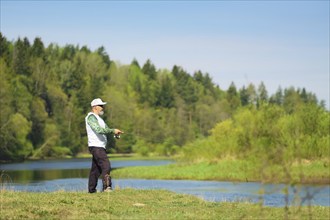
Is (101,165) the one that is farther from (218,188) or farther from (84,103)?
(84,103)

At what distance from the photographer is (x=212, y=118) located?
14062 cm

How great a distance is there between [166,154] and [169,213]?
83.5 metres

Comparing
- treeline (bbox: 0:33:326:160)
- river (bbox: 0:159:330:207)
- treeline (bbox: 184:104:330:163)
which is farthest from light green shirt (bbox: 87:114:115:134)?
treeline (bbox: 0:33:326:160)

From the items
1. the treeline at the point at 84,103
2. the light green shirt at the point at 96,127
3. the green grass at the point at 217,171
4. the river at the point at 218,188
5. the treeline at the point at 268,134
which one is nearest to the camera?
the river at the point at 218,188

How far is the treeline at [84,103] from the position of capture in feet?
287

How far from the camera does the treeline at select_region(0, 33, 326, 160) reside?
87.4 metres

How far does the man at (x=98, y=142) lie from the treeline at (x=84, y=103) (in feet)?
123

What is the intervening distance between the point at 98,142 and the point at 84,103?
4022 inches

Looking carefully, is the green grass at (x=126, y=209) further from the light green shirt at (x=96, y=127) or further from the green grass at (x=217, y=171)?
the green grass at (x=217, y=171)

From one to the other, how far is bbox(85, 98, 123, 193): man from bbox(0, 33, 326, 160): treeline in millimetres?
37503

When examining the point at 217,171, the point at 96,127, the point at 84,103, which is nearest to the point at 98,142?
the point at 96,127

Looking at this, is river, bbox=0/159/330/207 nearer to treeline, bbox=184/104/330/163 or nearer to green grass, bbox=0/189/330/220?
green grass, bbox=0/189/330/220

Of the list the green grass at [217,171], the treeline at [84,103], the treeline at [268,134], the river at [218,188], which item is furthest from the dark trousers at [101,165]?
the treeline at [84,103]

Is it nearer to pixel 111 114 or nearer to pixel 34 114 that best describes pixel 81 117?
pixel 111 114
